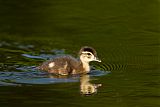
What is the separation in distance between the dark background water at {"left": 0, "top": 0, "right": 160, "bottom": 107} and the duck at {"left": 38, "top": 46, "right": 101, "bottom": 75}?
7.5 inches

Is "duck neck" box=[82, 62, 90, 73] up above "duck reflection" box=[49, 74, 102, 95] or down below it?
above

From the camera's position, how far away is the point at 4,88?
10102mm

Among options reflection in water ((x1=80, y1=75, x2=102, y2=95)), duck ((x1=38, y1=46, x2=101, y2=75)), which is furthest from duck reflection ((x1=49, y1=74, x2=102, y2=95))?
duck ((x1=38, y1=46, x2=101, y2=75))

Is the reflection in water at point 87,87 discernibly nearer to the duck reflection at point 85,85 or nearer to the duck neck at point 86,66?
the duck reflection at point 85,85

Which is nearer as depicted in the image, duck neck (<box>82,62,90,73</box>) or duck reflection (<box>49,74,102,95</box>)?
duck reflection (<box>49,74,102,95</box>)

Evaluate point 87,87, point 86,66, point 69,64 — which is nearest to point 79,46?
point 86,66

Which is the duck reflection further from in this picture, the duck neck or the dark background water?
the duck neck

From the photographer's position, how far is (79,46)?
13180mm

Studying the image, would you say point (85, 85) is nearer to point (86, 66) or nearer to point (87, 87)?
point (87, 87)

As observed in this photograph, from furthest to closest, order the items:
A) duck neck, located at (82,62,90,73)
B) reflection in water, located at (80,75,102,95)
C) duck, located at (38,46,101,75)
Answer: duck neck, located at (82,62,90,73), duck, located at (38,46,101,75), reflection in water, located at (80,75,102,95)

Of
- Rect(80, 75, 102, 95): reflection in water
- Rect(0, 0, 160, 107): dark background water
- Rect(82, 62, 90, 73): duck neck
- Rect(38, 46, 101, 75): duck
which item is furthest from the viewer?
Rect(82, 62, 90, 73): duck neck

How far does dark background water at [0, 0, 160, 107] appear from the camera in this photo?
955cm

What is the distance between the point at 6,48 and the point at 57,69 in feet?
6.66

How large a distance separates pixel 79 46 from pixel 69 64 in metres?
1.75
